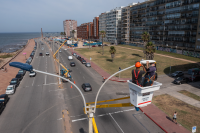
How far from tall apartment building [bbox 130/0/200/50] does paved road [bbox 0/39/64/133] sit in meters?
66.3

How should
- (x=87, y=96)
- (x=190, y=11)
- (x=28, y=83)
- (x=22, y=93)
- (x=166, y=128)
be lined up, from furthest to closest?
1. (x=190, y=11)
2. (x=28, y=83)
3. (x=22, y=93)
4. (x=87, y=96)
5. (x=166, y=128)

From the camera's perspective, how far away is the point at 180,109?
918 inches

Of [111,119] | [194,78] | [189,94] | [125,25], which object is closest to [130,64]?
[194,78]

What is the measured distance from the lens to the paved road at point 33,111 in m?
18.6

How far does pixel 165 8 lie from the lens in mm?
80688

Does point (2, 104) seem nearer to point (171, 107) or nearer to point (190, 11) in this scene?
point (171, 107)

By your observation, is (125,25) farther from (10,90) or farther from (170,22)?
(10,90)

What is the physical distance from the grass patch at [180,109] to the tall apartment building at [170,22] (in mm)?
50753

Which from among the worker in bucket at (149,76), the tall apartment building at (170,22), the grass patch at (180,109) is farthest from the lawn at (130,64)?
the worker in bucket at (149,76)

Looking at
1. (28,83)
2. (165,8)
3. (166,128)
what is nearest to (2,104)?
(28,83)

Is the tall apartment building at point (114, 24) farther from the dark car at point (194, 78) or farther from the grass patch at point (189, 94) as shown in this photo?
the grass patch at point (189, 94)

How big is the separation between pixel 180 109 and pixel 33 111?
23.8 m

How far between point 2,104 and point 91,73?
2577cm

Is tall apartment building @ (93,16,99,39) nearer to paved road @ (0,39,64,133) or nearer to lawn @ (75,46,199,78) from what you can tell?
lawn @ (75,46,199,78)
